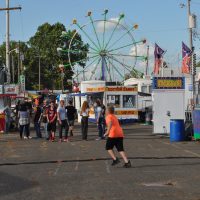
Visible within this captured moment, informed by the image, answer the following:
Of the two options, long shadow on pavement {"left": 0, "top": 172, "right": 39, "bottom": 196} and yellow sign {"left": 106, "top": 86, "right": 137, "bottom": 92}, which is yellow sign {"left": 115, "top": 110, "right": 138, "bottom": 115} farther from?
long shadow on pavement {"left": 0, "top": 172, "right": 39, "bottom": 196}

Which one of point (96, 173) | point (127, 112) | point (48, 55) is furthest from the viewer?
point (48, 55)

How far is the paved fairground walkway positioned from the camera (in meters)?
9.67

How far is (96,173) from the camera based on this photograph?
12430 millimetres

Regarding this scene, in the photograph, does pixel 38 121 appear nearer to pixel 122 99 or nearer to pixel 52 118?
pixel 52 118

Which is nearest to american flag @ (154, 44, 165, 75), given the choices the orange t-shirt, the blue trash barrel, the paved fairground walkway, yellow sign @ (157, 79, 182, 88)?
yellow sign @ (157, 79, 182, 88)

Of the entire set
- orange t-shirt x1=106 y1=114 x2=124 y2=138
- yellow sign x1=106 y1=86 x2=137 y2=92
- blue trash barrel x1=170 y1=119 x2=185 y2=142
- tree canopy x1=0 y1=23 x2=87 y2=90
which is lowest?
blue trash barrel x1=170 y1=119 x2=185 y2=142

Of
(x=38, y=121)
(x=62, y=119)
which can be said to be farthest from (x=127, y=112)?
(x=62, y=119)

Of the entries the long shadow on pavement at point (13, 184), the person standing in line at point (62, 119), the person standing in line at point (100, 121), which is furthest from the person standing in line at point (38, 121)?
the long shadow on pavement at point (13, 184)

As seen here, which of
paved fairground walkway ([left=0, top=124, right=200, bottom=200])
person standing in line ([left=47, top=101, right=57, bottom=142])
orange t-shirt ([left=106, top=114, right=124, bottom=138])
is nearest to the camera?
paved fairground walkway ([left=0, top=124, right=200, bottom=200])

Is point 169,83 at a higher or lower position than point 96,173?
higher

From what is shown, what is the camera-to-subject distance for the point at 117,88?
129ft

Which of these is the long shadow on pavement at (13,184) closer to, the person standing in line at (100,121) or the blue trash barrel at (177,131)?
the person standing in line at (100,121)

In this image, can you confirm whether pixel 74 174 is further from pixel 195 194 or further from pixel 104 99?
pixel 104 99

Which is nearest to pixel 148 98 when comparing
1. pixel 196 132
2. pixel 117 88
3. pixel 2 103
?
pixel 117 88
